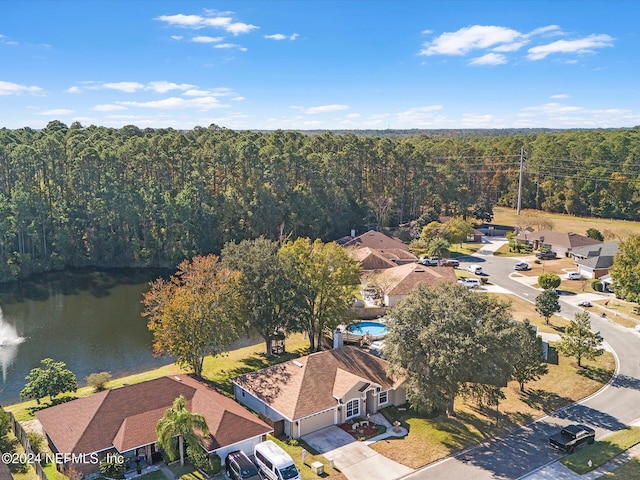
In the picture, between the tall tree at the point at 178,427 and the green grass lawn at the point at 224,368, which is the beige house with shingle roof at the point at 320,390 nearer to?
the green grass lawn at the point at 224,368

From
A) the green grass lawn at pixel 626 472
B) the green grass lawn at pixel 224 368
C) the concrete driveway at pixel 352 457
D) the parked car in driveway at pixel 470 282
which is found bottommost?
the green grass lawn at pixel 224 368

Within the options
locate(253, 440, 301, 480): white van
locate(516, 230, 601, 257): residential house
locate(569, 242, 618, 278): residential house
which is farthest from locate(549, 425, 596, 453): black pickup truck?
locate(516, 230, 601, 257): residential house

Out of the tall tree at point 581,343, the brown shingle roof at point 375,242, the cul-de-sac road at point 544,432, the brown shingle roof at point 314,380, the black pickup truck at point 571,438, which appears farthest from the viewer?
the brown shingle roof at point 375,242

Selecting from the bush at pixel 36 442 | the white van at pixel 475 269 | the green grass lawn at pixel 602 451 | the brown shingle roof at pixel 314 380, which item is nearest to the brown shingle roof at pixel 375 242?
the white van at pixel 475 269

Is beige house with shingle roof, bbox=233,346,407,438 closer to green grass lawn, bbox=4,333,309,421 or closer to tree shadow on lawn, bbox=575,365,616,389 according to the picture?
green grass lawn, bbox=4,333,309,421

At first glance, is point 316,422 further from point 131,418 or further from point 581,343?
point 581,343

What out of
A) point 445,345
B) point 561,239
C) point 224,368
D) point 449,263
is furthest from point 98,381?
point 561,239

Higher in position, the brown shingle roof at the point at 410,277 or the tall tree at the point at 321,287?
the tall tree at the point at 321,287
